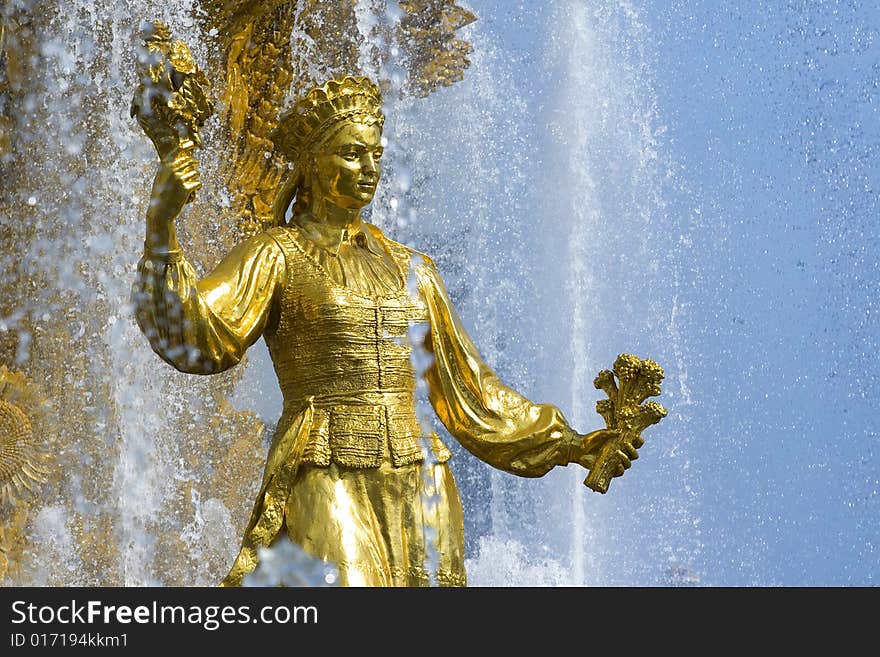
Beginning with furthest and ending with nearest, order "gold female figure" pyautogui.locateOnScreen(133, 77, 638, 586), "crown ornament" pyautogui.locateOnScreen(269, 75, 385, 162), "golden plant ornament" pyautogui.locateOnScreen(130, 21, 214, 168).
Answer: "crown ornament" pyautogui.locateOnScreen(269, 75, 385, 162)
"gold female figure" pyautogui.locateOnScreen(133, 77, 638, 586)
"golden plant ornament" pyautogui.locateOnScreen(130, 21, 214, 168)

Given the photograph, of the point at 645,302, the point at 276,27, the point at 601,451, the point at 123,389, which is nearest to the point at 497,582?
the point at 645,302

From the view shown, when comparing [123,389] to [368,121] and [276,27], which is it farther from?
[368,121]

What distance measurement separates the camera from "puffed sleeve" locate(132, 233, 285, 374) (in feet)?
14.8

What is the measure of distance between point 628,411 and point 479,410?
36cm

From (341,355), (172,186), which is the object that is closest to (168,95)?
(172,186)

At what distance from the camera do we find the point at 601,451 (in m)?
5.04

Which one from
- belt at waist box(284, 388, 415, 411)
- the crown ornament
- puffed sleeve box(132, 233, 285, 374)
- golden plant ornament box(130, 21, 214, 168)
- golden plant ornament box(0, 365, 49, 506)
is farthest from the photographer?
golden plant ornament box(0, 365, 49, 506)

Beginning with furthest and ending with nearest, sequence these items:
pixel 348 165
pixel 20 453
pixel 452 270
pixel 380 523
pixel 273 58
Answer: pixel 452 270 → pixel 20 453 → pixel 273 58 → pixel 348 165 → pixel 380 523

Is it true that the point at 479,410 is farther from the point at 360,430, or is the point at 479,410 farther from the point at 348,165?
the point at 348,165

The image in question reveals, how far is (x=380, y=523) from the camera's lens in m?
4.77

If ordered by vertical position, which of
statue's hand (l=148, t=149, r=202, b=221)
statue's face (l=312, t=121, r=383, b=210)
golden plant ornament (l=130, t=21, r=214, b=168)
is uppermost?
statue's face (l=312, t=121, r=383, b=210)

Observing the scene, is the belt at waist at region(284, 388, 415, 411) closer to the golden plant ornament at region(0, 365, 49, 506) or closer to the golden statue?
the golden statue

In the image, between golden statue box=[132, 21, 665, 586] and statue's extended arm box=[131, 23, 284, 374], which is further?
golden statue box=[132, 21, 665, 586]

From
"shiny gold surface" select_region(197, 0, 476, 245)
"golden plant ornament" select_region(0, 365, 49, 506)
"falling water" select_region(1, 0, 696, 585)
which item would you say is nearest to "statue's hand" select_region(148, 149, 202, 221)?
"shiny gold surface" select_region(197, 0, 476, 245)
